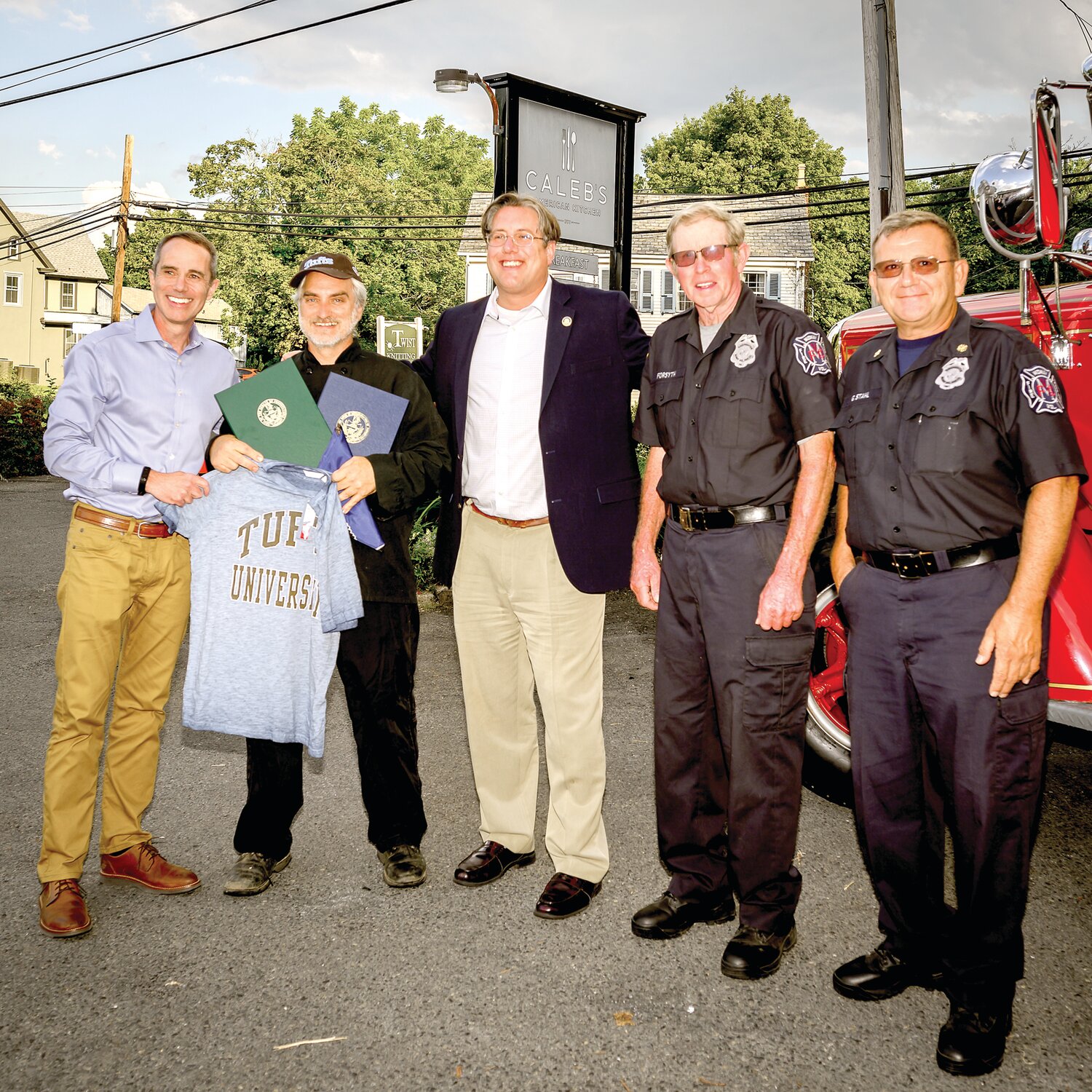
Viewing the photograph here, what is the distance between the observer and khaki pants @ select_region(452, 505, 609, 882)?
3537 millimetres

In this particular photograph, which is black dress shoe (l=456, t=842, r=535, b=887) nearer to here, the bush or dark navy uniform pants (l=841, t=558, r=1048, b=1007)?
dark navy uniform pants (l=841, t=558, r=1048, b=1007)

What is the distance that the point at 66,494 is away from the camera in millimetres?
3613

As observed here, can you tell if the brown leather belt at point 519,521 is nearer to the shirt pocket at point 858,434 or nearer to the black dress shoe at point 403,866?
the shirt pocket at point 858,434

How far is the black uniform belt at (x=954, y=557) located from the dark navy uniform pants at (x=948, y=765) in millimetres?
20

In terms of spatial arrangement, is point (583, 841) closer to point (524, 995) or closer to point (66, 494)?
point (524, 995)

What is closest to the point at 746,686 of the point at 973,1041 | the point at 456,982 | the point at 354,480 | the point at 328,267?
the point at 973,1041

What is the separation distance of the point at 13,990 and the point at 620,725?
10.2 feet

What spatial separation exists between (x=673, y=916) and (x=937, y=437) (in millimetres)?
1715

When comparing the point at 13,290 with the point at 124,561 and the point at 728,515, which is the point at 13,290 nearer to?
the point at 124,561

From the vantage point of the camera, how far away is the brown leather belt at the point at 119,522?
11.0ft

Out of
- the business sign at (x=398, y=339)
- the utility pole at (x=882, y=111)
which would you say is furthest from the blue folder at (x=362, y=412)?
the business sign at (x=398, y=339)

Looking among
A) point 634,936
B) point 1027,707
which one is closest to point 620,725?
point 634,936

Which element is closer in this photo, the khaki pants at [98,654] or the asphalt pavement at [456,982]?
the asphalt pavement at [456,982]

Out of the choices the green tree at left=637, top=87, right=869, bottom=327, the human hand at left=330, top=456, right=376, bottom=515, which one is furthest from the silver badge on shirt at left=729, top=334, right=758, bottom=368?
the green tree at left=637, top=87, right=869, bottom=327
